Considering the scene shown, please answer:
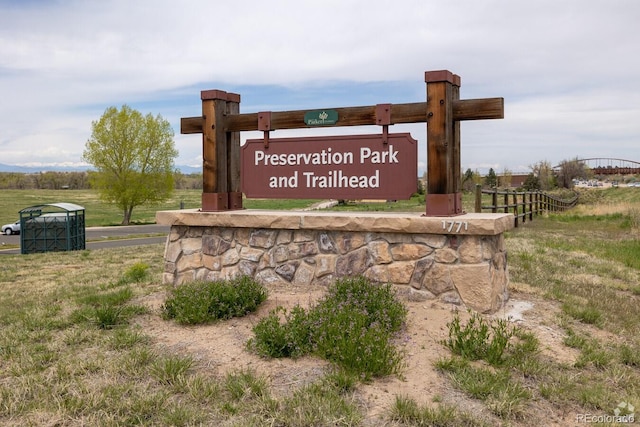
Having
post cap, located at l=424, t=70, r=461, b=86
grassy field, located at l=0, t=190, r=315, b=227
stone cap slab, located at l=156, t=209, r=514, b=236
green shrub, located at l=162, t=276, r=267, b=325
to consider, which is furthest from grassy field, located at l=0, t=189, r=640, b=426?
grassy field, located at l=0, t=190, r=315, b=227

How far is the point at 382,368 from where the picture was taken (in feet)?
13.9

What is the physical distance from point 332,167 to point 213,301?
2281 millimetres

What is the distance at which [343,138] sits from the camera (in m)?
6.78

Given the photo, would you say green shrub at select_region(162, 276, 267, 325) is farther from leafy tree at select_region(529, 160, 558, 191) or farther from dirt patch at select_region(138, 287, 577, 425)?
leafy tree at select_region(529, 160, 558, 191)

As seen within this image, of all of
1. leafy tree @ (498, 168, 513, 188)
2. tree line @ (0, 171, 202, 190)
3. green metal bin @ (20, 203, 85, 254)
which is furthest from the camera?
tree line @ (0, 171, 202, 190)

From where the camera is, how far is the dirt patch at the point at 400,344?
13.2 feet

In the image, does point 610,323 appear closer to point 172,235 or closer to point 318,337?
point 318,337

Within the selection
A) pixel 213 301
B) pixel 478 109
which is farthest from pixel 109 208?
pixel 478 109

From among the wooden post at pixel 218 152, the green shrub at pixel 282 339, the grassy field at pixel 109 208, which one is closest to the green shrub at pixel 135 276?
the wooden post at pixel 218 152

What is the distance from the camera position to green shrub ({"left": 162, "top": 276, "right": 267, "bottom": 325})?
562cm

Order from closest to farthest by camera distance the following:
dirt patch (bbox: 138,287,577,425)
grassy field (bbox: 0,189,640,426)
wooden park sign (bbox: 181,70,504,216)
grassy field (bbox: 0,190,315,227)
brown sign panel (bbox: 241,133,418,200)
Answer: grassy field (bbox: 0,189,640,426)
dirt patch (bbox: 138,287,577,425)
wooden park sign (bbox: 181,70,504,216)
brown sign panel (bbox: 241,133,418,200)
grassy field (bbox: 0,190,315,227)

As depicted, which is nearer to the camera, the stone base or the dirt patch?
the dirt patch

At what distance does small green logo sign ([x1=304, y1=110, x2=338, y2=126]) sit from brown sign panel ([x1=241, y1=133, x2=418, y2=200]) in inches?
7.5
